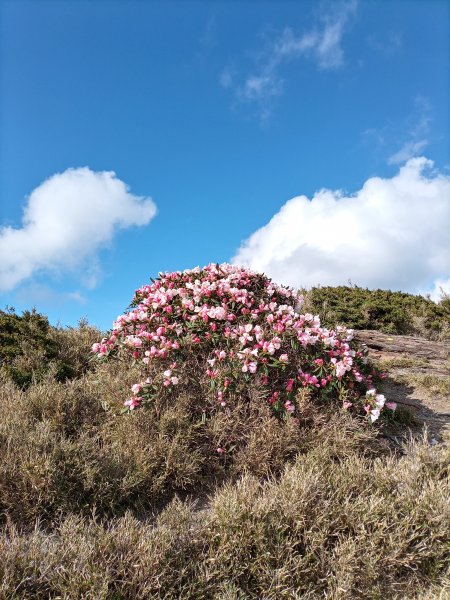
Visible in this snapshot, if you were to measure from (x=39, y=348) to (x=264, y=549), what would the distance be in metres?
5.34

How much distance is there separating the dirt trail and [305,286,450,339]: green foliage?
1045 millimetres

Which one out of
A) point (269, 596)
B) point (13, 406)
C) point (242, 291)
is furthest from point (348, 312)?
point (269, 596)

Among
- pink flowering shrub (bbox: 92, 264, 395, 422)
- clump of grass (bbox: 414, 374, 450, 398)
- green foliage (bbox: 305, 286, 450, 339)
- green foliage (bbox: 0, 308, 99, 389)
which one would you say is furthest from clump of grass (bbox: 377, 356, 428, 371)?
green foliage (bbox: 0, 308, 99, 389)

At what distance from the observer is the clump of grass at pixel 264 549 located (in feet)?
9.20

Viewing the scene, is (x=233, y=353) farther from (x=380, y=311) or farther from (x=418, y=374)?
(x=380, y=311)

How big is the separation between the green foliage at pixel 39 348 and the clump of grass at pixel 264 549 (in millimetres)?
3560

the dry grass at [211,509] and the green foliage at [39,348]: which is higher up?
the green foliage at [39,348]

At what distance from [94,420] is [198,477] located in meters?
1.39

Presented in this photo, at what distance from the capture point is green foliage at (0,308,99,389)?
679 centimetres

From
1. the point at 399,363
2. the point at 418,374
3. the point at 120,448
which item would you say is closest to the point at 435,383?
the point at 418,374

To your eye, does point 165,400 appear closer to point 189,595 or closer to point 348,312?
point 189,595

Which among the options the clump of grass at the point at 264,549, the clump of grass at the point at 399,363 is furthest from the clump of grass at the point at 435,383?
the clump of grass at the point at 264,549

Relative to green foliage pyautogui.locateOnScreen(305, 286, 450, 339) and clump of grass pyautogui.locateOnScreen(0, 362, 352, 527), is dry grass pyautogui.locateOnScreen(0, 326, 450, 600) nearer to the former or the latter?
clump of grass pyautogui.locateOnScreen(0, 362, 352, 527)

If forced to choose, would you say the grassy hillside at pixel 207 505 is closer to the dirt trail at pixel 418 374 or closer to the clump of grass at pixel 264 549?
the clump of grass at pixel 264 549
